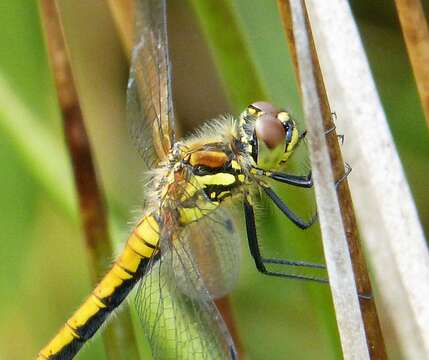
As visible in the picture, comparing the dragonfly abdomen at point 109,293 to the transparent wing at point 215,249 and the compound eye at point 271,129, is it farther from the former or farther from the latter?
the compound eye at point 271,129

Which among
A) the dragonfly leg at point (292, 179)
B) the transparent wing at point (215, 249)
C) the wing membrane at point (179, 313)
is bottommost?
the wing membrane at point (179, 313)

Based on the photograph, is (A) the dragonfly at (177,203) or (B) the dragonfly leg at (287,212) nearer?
(B) the dragonfly leg at (287,212)

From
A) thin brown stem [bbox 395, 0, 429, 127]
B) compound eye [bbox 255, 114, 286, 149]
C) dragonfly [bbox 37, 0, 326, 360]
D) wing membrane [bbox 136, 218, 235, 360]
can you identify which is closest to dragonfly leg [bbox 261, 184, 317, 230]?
dragonfly [bbox 37, 0, 326, 360]

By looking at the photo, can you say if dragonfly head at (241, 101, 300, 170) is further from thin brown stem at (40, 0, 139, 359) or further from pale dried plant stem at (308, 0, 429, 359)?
thin brown stem at (40, 0, 139, 359)

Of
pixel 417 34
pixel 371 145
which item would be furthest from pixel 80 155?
pixel 417 34

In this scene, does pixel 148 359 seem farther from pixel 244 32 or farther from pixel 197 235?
pixel 244 32

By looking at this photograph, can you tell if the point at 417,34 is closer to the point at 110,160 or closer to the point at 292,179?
the point at 292,179

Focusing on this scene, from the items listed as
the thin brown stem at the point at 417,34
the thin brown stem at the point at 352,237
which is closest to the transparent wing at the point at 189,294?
the thin brown stem at the point at 352,237

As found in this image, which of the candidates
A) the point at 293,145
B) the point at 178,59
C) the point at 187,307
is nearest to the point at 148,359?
the point at 187,307
